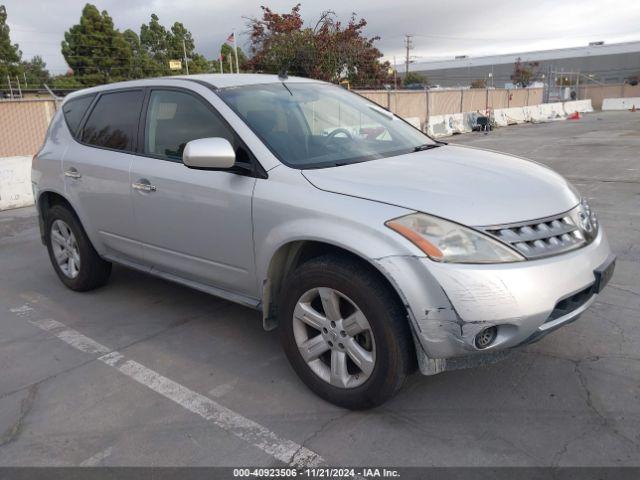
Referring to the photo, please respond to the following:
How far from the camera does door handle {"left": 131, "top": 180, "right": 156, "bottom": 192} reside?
149 inches

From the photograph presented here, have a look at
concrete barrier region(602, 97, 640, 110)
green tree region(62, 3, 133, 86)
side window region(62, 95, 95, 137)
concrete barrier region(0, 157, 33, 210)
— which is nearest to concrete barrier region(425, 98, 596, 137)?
concrete barrier region(602, 97, 640, 110)

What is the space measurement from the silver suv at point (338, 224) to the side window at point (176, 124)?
0.04ft

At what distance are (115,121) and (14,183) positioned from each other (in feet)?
20.2

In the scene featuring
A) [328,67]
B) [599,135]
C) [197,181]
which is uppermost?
[328,67]

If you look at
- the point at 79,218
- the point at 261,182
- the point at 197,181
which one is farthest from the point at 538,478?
the point at 79,218

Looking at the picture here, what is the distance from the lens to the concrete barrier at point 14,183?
9227 millimetres

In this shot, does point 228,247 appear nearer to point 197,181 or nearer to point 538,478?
point 197,181

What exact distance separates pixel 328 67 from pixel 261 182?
723 inches

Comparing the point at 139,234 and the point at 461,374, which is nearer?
the point at 461,374

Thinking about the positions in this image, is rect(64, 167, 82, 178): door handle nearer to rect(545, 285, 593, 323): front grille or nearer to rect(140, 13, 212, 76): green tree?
rect(545, 285, 593, 323): front grille

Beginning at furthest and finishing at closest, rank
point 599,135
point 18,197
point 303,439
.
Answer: point 599,135, point 18,197, point 303,439

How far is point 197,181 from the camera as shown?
3486 mm

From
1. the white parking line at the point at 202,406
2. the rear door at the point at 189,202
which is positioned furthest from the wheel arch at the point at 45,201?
the rear door at the point at 189,202

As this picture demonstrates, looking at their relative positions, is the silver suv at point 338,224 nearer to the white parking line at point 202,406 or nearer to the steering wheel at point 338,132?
the steering wheel at point 338,132
